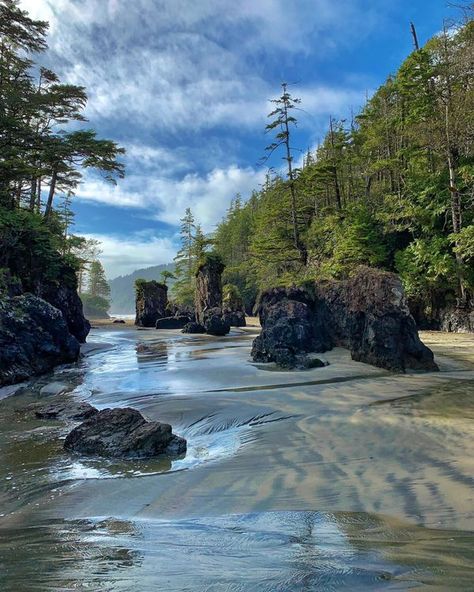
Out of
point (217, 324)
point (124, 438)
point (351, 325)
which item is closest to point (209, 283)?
point (217, 324)

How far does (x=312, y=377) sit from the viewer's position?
8.73 metres

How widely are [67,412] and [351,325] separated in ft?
24.3

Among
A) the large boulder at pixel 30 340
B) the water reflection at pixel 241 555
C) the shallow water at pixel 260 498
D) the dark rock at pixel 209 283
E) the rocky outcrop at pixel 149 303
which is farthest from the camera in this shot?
the rocky outcrop at pixel 149 303

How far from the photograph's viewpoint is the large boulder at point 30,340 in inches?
381

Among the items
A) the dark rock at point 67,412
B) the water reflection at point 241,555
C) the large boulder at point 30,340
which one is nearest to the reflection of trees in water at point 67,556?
the water reflection at point 241,555

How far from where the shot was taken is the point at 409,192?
22812mm

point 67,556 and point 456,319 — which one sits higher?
point 456,319

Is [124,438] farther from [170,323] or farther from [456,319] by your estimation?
[170,323]

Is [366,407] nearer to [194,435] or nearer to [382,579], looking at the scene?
[194,435]

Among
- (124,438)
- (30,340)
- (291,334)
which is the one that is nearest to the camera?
(124,438)

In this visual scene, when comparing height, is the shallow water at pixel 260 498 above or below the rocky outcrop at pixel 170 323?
below

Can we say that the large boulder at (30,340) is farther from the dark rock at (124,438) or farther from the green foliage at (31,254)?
the dark rock at (124,438)

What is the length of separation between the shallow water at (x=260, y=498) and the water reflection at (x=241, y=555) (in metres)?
0.01

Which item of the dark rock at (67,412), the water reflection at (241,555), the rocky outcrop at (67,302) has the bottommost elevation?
the dark rock at (67,412)
